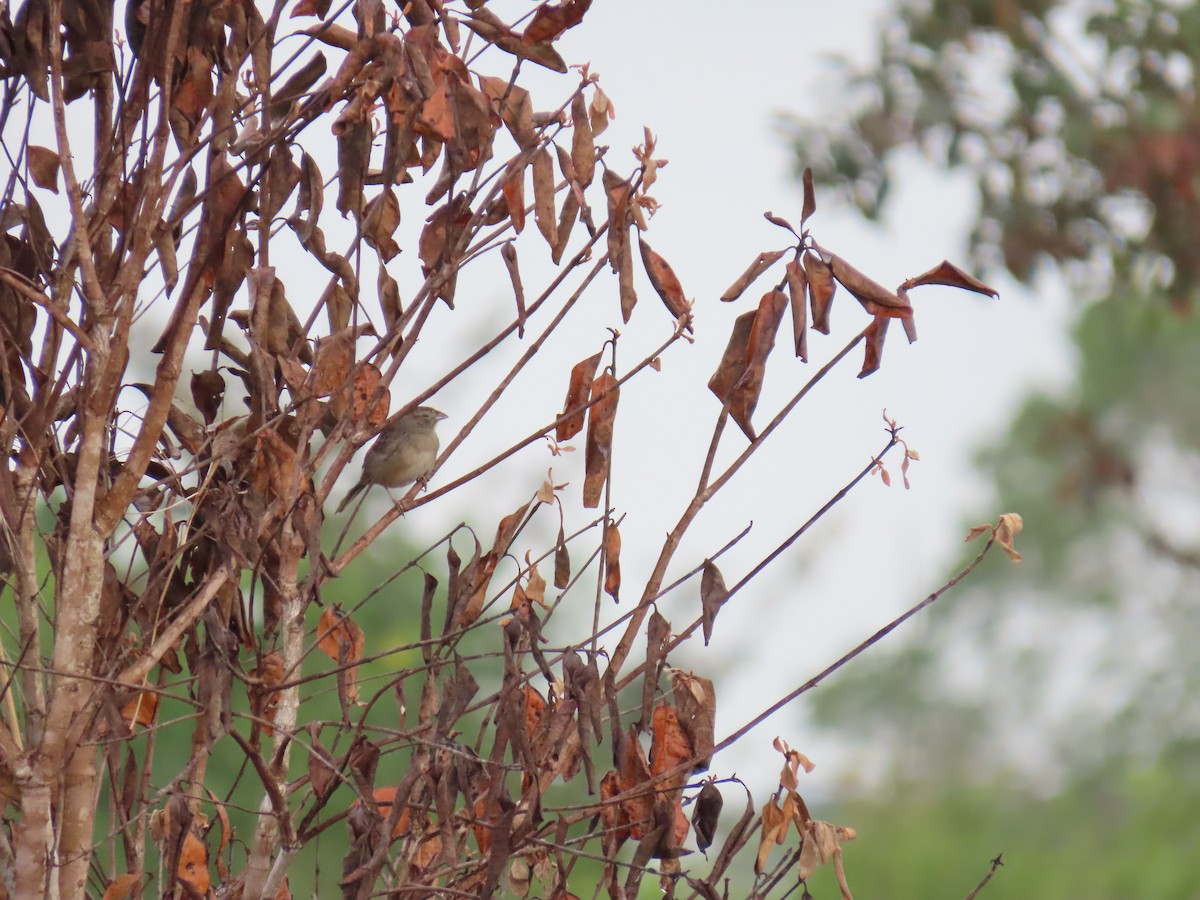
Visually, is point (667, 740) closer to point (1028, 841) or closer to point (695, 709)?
point (695, 709)

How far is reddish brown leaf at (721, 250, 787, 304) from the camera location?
2240 mm

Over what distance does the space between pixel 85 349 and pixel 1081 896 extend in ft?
68.8

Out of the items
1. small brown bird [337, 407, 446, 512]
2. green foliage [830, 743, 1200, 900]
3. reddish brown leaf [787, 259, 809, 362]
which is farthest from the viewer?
green foliage [830, 743, 1200, 900]

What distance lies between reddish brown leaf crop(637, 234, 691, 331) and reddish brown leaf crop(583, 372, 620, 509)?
171mm

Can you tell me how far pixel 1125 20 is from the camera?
8383 millimetres

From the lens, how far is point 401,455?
19.8ft

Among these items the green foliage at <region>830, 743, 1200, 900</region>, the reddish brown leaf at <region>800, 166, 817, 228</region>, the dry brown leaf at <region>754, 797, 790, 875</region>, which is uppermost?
the green foliage at <region>830, 743, 1200, 900</region>

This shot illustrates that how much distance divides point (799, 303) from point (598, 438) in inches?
19.3

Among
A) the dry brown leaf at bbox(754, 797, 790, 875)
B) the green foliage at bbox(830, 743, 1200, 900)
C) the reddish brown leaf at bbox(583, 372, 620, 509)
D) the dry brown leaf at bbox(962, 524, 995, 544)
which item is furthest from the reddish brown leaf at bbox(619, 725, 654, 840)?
the green foliage at bbox(830, 743, 1200, 900)

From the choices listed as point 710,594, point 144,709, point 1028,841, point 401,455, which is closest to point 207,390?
point 144,709

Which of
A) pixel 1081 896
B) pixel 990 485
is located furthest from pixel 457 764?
pixel 990 485

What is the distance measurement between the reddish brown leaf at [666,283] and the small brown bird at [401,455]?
11.8ft

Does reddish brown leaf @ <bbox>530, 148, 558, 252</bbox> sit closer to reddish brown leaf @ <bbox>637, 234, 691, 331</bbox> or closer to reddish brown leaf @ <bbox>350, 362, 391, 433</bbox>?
reddish brown leaf @ <bbox>637, 234, 691, 331</bbox>

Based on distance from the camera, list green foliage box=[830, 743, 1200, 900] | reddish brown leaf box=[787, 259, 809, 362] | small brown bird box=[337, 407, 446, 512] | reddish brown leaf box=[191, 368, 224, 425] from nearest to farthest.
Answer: reddish brown leaf box=[787, 259, 809, 362] < reddish brown leaf box=[191, 368, 224, 425] < small brown bird box=[337, 407, 446, 512] < green foliage box=[830, 743, 1200, 900]
